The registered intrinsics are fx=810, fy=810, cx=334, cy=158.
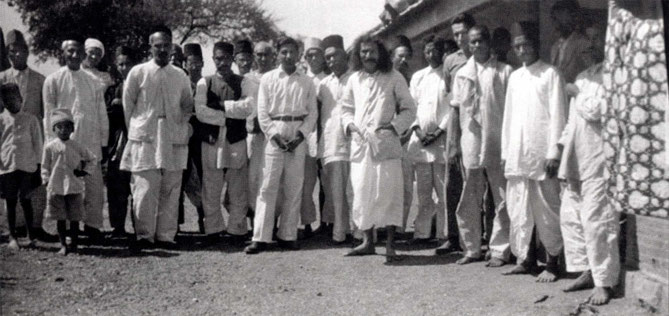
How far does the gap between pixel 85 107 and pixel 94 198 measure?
92 cm

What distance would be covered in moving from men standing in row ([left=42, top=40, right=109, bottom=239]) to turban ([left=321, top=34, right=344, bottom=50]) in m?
2.32

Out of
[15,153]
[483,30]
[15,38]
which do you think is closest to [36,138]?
[15,153]

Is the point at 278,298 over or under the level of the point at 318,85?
under

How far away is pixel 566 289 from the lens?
5.58 metres

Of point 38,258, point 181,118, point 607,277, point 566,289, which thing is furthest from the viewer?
point 181,118

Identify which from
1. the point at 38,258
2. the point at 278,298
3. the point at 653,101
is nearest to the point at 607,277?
the point at 653,101

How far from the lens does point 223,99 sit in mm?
7930

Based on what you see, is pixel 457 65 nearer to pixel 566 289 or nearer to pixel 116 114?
pixel 566 289

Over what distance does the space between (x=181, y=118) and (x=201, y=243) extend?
1313 millimetres

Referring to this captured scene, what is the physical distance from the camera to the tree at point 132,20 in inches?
533

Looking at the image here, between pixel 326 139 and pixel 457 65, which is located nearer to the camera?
pixel 457 65

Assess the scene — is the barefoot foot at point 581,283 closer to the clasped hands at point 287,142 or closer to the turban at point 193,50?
the clasped hands at point 287,142

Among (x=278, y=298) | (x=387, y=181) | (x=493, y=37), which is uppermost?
(x=493, y=37)

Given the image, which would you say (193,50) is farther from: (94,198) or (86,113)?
(94,198)
